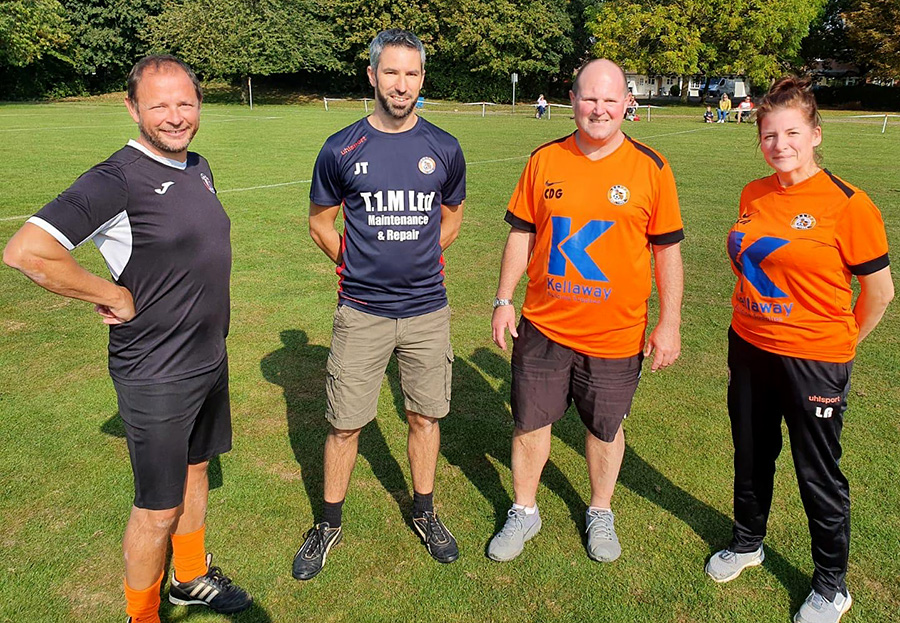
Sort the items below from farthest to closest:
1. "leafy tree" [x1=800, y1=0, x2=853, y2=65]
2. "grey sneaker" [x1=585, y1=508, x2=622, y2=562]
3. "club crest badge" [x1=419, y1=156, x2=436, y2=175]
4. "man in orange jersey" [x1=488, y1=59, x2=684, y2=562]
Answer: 1. "leafy tree" [x1=800, y1=0, x2=853, y2=65]
2. "grey sneaker" [x1=585, y1=508, x2=622, y2=562]
3. "club crest badge" [x1=419, y1=156, x2=436, y2=175]
4. "man in orange jersey" [x1=488, y1=59, x2=684, y2=562]

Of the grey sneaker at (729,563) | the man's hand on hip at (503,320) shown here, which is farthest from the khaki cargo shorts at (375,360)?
the grey sneaker at (729,563)

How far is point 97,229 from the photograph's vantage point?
232 centimetres

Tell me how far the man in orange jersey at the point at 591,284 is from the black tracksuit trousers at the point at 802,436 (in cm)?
40

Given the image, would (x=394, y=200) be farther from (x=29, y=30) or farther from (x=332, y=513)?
(x=29, y=30)

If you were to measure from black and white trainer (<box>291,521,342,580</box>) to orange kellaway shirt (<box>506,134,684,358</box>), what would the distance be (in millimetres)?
1516

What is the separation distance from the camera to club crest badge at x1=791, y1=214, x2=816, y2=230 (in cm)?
278

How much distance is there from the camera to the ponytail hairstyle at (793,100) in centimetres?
274

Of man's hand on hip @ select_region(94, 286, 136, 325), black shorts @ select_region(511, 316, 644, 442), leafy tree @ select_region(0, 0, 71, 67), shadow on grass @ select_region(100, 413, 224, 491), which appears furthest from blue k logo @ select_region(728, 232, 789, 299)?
leafy tree @ select_region(0, 0, 71, 67)

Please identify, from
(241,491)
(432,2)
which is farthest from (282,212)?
(432,2)

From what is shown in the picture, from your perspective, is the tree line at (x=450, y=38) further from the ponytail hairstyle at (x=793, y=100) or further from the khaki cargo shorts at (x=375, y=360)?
the ponytail hairstyle at (x=793, y=100)

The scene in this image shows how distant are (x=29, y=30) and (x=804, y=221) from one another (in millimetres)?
51515

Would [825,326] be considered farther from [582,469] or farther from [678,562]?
[582,469]

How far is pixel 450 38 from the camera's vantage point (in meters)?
51.8

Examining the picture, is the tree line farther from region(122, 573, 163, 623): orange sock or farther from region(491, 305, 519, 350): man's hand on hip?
region(122, 573, 163, 623): orange sock
